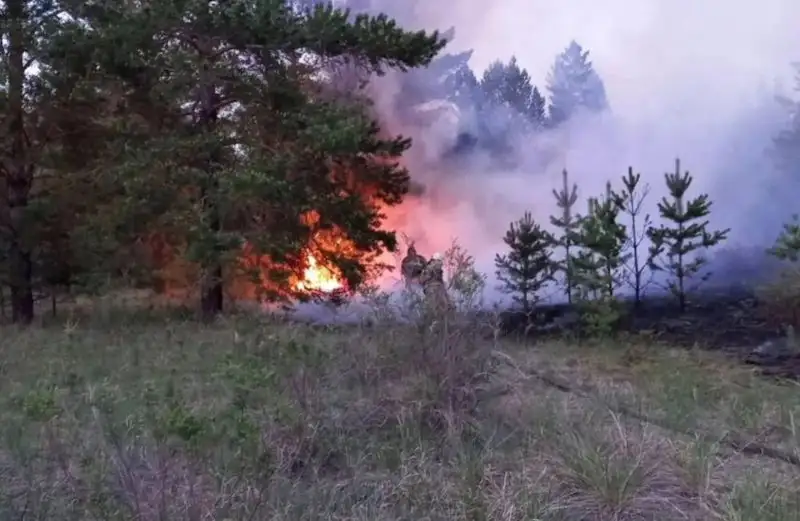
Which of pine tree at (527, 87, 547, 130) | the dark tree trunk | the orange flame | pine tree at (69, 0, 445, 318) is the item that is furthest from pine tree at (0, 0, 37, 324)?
pine tree at (527, 87, 547, 130)

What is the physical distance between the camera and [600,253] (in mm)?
11664

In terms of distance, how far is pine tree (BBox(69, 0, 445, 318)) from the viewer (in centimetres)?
1045

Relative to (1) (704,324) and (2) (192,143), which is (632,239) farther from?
(2) (192,143)

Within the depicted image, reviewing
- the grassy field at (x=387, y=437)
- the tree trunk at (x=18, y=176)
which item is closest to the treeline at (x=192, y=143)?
the tree trunk at (x=18, y=176)

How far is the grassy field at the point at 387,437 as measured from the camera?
3.74m


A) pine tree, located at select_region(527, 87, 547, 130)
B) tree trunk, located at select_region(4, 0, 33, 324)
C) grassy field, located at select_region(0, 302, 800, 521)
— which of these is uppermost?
pine tree, located at select_region(527, 87, 547, 130)

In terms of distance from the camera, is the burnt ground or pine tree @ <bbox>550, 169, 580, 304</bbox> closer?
the burnt ground

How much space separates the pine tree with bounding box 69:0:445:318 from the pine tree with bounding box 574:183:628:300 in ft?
9.21

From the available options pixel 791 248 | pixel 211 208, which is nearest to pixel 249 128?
pixel 211 208

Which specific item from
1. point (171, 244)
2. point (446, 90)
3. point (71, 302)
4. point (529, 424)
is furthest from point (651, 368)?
point (446, 90)

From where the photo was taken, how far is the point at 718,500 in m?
3.75

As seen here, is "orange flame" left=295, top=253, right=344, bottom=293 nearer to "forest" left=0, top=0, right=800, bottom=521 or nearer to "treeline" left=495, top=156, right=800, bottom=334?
"forest" left=0, top=0, right=800, bottom=521

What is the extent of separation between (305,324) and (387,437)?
588 centimetres

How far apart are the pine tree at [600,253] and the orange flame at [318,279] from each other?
141 inches
